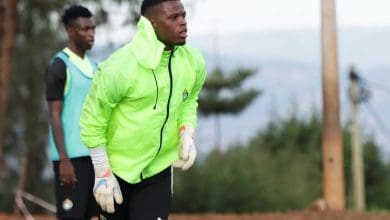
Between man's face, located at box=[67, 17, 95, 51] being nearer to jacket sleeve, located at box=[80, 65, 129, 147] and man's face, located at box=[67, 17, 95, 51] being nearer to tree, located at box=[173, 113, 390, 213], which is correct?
jacket sleeve, located at box=[80, 65, 129, 147]

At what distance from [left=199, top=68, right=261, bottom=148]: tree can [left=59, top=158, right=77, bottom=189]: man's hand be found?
151 ft

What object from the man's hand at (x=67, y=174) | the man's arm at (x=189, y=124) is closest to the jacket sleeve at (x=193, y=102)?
the man's arm at (x=189, y=124)

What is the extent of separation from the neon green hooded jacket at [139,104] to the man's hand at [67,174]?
155 centimetres

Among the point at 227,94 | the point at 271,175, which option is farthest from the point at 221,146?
the point at 227,94

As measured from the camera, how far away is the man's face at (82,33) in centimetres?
809

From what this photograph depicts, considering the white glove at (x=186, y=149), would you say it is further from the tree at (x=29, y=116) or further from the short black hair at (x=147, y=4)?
the tree at (x=29, y=116)

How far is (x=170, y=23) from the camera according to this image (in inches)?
241

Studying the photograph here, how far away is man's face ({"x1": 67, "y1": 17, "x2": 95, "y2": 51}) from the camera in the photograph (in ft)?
26.6

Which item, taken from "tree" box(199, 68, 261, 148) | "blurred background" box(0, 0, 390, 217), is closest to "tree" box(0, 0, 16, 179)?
"blurred background" box(0, 0, 390, 217)

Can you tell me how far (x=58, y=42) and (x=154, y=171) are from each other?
25.5 metres

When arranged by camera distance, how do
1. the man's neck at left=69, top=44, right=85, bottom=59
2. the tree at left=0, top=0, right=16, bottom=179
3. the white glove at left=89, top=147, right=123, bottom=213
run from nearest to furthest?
the white glove at left=89, top=147, right=123, bottom=213 < the man's neck at left=69, top=44, right=85, bottom=59 < the tree at left=0, top=0, right=16, bottom=179

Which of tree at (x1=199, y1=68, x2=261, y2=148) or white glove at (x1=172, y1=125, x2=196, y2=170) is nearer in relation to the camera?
white glove at (x1=172, y1=125, x2=196, y2=170)

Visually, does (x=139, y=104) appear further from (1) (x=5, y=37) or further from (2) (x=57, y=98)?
(1) (x=5, y=37)

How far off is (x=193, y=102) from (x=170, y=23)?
22.8 inches
